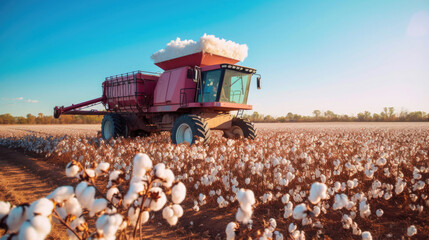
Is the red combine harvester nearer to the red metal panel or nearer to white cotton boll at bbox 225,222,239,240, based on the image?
the red metal panel

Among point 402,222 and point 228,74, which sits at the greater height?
point 228,74

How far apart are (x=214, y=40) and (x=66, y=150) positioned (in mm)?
6222

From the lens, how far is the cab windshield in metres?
8.96

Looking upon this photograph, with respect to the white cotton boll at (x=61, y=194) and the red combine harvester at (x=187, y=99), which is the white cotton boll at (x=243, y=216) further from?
the red combine harvester at (x=187, y=99)

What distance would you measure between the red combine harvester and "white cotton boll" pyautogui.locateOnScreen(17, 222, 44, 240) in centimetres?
711

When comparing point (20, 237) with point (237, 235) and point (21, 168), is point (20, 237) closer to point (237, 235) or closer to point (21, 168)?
point (237, 235)

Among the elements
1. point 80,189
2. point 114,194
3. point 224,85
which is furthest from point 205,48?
point 80,189

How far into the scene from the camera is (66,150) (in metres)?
7.27

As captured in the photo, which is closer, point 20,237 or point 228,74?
point 20,237

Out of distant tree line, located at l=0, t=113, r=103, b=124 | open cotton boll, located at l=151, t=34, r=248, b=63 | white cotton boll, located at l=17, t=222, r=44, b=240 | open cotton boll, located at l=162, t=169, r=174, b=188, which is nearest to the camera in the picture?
white cotton boll, located at l=17, t=222, r=44, b=240

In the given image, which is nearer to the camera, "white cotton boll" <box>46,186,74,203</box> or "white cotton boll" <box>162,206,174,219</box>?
"white cotton boll" <box>46,186,74,203</box>

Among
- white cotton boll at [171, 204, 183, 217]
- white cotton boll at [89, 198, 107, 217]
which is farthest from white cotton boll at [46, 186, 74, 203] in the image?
white cotton boll at [171, 204, 183, 217]

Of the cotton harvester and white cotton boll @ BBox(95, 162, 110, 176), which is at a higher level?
the cotton harvester

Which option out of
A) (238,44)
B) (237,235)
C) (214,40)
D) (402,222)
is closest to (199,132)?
(214,40)
